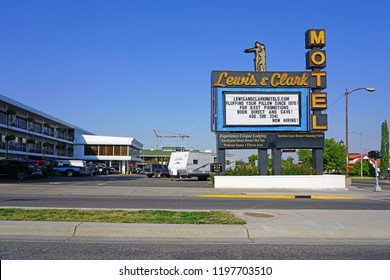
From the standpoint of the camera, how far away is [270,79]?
26.4 metres

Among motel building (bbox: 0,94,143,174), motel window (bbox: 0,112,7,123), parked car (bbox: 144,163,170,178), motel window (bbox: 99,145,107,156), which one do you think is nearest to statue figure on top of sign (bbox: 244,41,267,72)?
parked car (bbox: 144,163,170,178)

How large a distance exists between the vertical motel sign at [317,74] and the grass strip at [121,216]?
16974 millimetres

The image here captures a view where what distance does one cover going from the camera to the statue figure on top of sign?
92.1ft

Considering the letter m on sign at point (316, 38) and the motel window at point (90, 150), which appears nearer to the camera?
the letter m on sign at point (316, 38)

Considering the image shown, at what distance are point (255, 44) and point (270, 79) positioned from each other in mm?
3745

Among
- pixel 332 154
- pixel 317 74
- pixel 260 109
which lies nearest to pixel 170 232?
pixel 260 109

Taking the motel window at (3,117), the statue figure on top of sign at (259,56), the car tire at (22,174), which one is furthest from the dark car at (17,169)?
the motel window at (3,117)

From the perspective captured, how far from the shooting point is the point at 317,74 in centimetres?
2656

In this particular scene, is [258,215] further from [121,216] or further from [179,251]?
[179,251]

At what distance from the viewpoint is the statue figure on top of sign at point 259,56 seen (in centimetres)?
2808

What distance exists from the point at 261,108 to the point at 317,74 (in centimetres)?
439

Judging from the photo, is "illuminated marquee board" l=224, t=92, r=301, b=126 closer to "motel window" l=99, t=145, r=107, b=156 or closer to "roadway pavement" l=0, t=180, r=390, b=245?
"roadway pavement" l=0, t=180, r=390, b=245

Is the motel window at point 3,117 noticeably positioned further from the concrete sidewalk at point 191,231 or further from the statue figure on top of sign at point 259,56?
the concrete sidewalk at point 191,231
